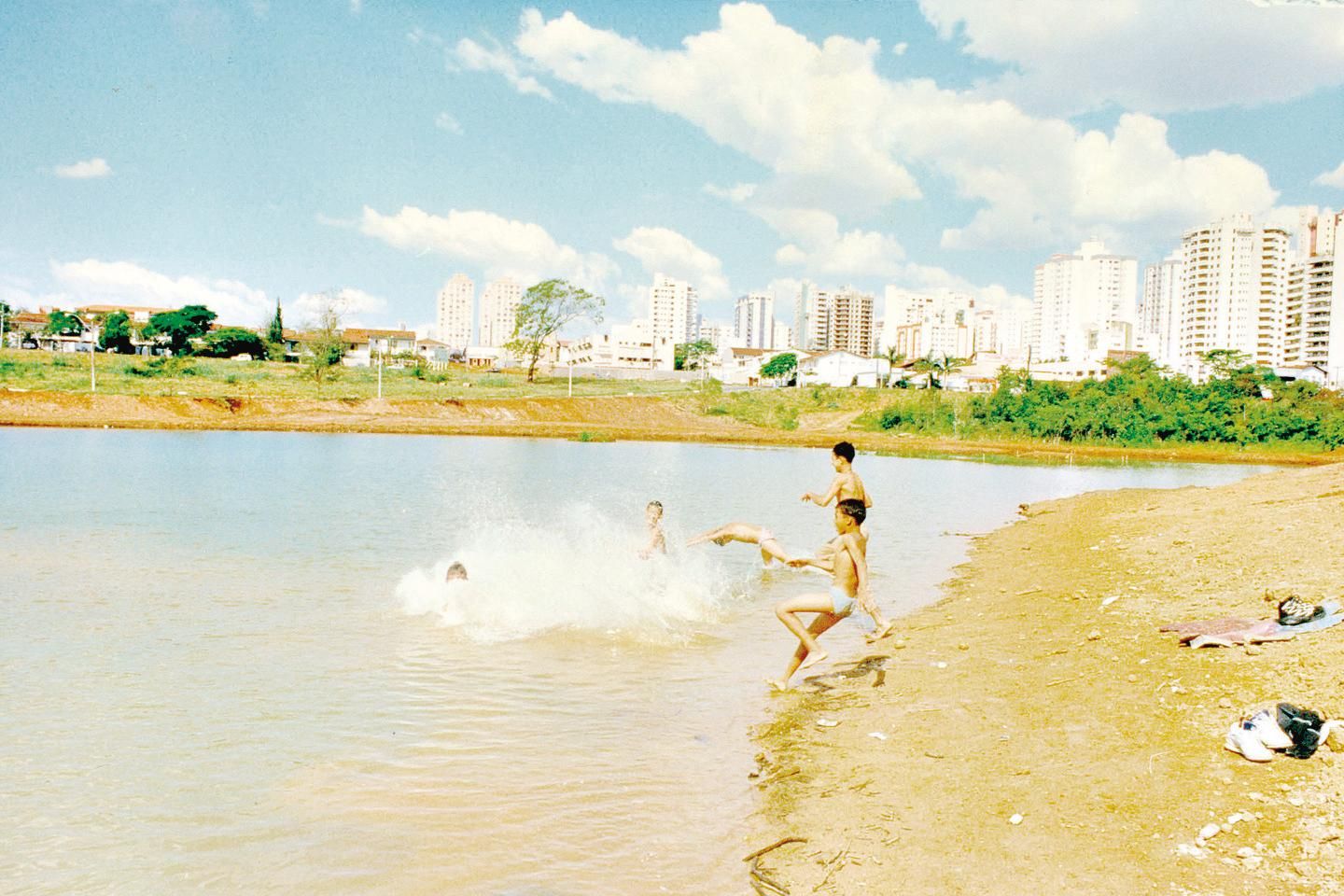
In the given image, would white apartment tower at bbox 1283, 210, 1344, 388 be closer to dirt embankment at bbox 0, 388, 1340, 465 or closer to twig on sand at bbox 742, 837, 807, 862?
dirt embankment at bbox 0, 388, 1340, 465

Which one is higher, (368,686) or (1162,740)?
(1162,740)

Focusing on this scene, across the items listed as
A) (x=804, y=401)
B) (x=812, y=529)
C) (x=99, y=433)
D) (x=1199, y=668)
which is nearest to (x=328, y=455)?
(x=99, y=433)

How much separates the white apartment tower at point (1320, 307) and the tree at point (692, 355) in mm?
80232

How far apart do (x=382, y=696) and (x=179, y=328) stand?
363ft

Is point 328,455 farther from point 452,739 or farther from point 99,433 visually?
point 452,739

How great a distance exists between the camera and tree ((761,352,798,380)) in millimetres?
141375

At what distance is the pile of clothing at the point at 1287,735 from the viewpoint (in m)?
5.23

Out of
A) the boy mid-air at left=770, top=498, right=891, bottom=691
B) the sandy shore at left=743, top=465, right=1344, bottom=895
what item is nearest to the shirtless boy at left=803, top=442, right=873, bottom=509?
the boy mid-air at left=770, top=498, right=891, bottom=691

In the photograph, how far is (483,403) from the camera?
67.4 meters

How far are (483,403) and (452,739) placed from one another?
203 ft

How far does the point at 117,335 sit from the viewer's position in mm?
105812

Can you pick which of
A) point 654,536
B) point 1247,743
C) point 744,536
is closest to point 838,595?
point 1247,743

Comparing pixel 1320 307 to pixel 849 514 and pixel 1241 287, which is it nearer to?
pixel 1241 287

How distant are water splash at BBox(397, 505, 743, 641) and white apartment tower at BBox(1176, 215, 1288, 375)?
515 ft
